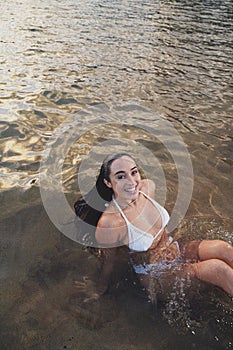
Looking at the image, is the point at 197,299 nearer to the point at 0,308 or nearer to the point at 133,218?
the point at 133,218

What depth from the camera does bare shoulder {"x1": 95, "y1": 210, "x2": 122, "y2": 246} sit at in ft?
12.7

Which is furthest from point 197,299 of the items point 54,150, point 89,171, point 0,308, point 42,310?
point 54,150

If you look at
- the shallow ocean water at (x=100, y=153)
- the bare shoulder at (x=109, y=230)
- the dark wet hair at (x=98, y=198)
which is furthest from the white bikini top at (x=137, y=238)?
the shallow ocean water at (x=100, y=153)

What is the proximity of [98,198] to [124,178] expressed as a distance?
56cm

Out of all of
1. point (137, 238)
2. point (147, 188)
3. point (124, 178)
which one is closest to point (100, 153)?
point (147, 188)

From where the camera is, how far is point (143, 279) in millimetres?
4184

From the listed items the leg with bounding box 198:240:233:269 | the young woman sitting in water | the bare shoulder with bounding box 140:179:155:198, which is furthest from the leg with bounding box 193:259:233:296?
the bare shoulder with bounding box 140:179:155:198

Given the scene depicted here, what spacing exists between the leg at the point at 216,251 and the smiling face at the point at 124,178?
1.21 metres

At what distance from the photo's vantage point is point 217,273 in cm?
380

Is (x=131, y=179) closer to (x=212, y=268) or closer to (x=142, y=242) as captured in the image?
(x=142, y=242)

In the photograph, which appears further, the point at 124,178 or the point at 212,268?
the point at 124,178

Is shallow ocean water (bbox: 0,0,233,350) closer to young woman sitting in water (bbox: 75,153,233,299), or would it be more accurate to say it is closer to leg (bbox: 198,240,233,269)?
young woman sitting in water (bbox: 75,153,233,299)

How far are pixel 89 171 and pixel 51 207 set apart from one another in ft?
4.34

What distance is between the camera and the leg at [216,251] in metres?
4.05
